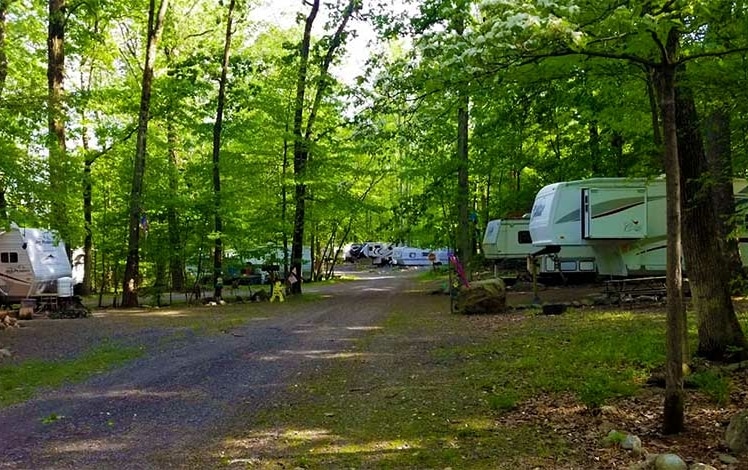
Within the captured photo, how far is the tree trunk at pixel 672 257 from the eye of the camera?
4.63 metres

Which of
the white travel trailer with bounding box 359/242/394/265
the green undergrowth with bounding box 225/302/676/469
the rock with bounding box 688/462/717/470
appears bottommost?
the green undergrowth with bounding box 225/302/676/469

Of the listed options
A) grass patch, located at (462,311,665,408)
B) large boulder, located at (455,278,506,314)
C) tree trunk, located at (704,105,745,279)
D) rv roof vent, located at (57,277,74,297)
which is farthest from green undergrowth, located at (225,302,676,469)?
rv roof vent, located at (57,277,74,297)

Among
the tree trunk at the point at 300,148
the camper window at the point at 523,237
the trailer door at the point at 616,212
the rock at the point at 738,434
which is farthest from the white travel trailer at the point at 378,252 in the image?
the rock at the point at 738,434

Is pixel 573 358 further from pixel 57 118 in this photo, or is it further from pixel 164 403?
pixel 57 118

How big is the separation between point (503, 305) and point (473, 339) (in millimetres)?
4115

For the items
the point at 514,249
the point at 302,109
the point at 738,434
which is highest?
the point at 302,109

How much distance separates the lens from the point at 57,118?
12.2 meters

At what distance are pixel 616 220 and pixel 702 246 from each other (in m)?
8.76

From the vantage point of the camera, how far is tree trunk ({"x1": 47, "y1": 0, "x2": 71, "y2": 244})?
12.2 meters

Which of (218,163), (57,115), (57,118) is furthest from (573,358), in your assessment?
(218,163)

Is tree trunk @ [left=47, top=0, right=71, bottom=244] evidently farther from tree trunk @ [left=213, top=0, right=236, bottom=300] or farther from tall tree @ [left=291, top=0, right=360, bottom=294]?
tall tree @ [left=291, top=0, right=360, bottom=294]

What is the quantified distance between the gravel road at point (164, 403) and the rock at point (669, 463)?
120 inches

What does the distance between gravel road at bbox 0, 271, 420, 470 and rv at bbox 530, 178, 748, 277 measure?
7.18 meters

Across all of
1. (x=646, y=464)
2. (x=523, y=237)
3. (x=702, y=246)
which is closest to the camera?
(x=646, y=464)
